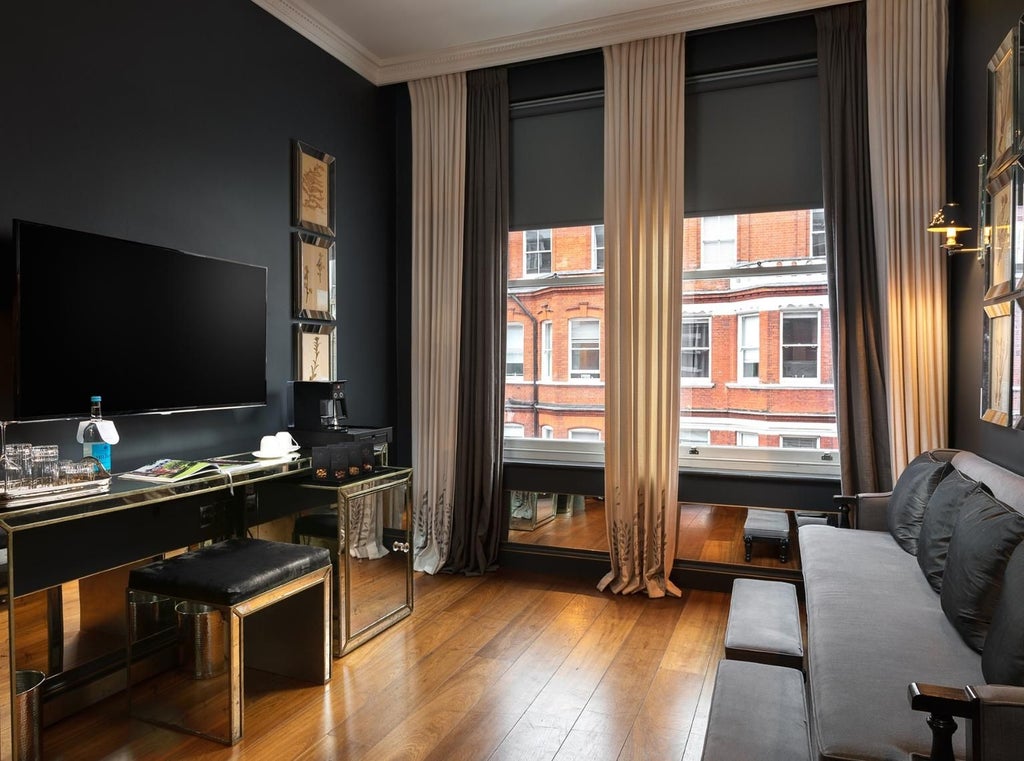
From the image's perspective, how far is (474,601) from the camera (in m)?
3.87

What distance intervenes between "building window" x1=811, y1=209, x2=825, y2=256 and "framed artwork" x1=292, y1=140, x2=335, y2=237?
2.65m

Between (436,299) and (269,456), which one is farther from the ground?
(436,299)

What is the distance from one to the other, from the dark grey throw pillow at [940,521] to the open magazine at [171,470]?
262 cm

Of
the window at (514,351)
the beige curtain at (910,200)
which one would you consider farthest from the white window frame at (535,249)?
the beige curtain at (910,200)

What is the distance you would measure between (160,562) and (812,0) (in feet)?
12.9

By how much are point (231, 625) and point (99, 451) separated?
83 cm

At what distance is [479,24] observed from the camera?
4109 millimetres

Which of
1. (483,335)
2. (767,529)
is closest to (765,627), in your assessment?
(767,529)

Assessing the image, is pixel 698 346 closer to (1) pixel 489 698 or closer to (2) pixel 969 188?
(2) pixel 969 188

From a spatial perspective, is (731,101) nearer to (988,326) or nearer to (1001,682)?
(988,326)

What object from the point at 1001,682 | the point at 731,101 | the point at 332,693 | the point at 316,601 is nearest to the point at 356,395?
the point at 316,601

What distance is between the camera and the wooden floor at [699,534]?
3.96 metres

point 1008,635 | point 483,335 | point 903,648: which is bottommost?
point 903,648

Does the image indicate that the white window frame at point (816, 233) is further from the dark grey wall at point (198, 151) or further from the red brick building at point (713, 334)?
the dark grey wall at point (198, 151)
